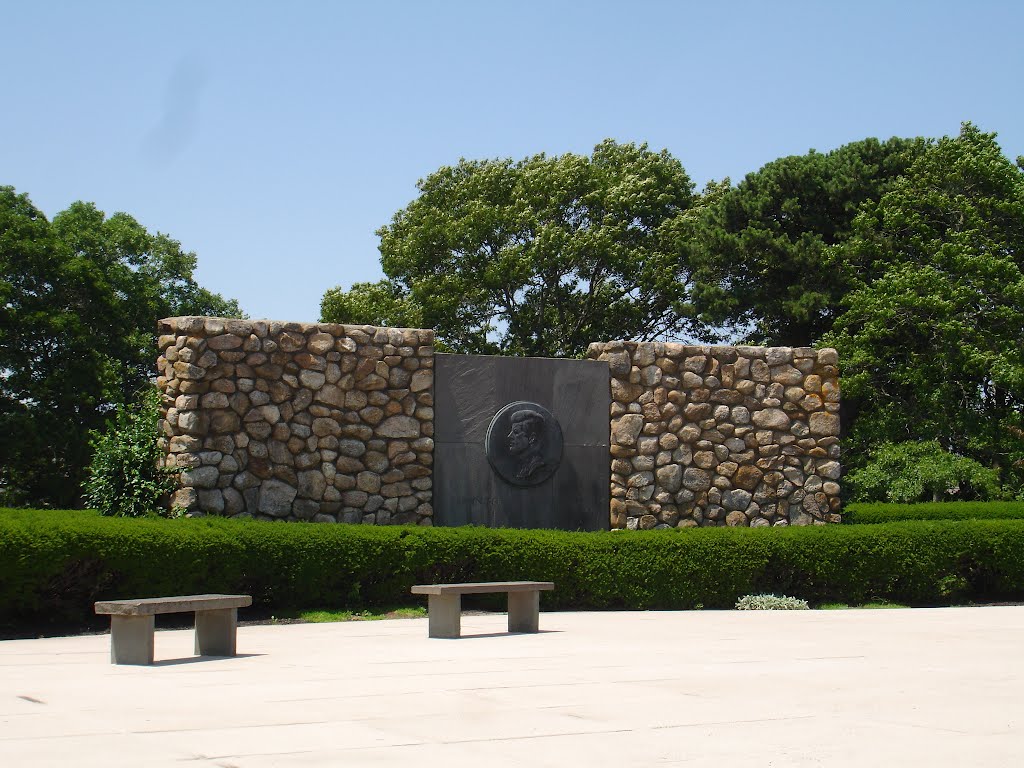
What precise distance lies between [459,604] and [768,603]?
5479 mm

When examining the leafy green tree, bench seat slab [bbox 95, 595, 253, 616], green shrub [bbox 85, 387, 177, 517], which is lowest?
bench seat slab [bbox 95, 595, 253, 616]

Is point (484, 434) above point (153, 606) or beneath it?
above

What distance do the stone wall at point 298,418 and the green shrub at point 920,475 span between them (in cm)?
1040

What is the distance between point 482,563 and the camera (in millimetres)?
13320

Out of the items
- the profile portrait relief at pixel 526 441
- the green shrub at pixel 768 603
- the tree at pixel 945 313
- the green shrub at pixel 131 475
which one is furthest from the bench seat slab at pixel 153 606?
the tree at pixel 945 313

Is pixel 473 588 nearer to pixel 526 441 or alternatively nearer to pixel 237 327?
pixel 526 441

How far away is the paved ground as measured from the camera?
5.15 m

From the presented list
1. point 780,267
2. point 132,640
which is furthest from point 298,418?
point 780,267

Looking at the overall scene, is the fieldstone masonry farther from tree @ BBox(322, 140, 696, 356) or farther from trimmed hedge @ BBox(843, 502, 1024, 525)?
tree @ BBox(322, 140, 696, 356)

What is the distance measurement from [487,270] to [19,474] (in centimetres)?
1299

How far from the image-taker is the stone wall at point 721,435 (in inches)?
630

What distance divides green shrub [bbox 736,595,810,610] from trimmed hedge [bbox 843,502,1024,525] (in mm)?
4699

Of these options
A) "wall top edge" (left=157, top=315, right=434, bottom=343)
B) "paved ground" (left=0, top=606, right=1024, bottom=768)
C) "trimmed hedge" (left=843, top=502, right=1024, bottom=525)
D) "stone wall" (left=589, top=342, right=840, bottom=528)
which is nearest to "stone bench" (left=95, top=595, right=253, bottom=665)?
"paved ground" (left=0, top=606, right=1024, bottom=768)

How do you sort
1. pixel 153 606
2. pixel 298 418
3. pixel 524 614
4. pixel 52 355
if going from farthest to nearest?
1. pixel 52 355
2. pixel 298 418
3. pixel 524 614
4. pixel 153 606
